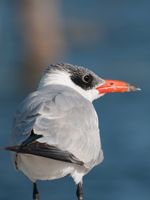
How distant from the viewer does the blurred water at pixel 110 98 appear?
37.9ft

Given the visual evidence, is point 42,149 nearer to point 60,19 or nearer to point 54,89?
point 54,89

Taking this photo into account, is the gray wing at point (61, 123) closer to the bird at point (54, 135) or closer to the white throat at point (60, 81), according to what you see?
the bird at point (54, 135)

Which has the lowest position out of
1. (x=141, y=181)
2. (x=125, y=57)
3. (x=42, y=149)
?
(x=141, y=181)

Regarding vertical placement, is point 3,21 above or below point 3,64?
above

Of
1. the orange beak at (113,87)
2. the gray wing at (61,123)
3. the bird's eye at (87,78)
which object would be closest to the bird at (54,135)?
the gray wing at (61,123)

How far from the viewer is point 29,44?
19844 millimetres

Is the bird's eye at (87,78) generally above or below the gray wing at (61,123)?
above

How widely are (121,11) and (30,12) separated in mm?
9627

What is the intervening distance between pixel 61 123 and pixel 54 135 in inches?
10.8

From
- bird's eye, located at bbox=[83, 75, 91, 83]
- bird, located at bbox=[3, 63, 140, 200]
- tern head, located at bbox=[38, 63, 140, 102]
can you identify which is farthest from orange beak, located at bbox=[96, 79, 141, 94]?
bird, located at bbox=[3, 63, 140, 200]

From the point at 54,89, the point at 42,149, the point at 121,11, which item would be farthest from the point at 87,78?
the point at 121,11

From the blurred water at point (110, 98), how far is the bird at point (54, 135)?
5716 millimetres

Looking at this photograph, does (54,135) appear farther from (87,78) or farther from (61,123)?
(87,78)

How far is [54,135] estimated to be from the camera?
180 inches
